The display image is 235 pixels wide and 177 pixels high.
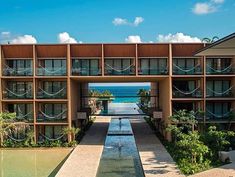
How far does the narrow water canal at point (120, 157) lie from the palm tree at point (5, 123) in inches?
289

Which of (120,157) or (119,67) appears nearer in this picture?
(120,157)

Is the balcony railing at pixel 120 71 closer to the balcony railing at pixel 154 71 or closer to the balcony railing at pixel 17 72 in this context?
the balcony railing at pixel 154 71

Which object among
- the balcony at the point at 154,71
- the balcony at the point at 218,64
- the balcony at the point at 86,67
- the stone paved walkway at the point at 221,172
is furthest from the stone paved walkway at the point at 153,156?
the balcony at the point at 218,64

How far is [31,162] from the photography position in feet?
78.9

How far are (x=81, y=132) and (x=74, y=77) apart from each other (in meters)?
6.54

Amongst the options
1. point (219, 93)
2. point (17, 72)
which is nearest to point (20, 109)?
point (17, 72)

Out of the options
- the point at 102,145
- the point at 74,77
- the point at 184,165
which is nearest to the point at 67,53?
the point at 74,77

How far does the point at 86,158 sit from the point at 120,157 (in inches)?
87.4

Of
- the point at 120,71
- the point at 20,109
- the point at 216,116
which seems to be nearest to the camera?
the point at 120,71

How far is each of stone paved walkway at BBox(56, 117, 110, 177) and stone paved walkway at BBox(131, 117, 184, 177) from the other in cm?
289

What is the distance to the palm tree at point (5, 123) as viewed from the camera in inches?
1098

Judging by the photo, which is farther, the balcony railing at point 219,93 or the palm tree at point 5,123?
the balcony railing at point 219,93

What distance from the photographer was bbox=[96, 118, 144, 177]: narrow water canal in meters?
20.6

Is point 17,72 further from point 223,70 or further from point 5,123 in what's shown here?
point 223,70
